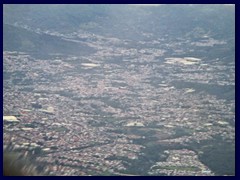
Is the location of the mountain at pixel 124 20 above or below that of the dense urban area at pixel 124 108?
above

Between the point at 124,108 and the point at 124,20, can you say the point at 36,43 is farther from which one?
the point at 124,108

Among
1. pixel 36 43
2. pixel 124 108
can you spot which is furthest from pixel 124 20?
pixel 124 108

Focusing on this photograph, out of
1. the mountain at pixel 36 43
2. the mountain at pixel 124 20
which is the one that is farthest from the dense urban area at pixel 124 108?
the mountain at pixel 124 20

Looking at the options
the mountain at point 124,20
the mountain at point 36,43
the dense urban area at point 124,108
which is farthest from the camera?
the mountain at point 124,20

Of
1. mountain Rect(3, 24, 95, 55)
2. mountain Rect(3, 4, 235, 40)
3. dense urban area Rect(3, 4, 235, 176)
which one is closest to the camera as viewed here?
dense urban area Rect(3, 4, 235, 176)

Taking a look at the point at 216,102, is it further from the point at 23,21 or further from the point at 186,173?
the point at 23,21

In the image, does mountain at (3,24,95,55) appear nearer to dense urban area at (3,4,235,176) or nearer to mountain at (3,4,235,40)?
dense urban area at (3,4,235,176)

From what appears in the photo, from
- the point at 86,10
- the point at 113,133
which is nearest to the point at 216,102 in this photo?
the point at 113,133

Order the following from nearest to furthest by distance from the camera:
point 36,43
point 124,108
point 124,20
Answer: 1. point 124,108
2. point 36,43
3. point 124,20

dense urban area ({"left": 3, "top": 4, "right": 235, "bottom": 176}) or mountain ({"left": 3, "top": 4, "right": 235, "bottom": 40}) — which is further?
mountain ({"left": 3, "top": 4, "right": 235, "bottom": 40})

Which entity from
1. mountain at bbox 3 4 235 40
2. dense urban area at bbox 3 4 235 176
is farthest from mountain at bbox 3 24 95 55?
mountain at bbox 3 4 235 40

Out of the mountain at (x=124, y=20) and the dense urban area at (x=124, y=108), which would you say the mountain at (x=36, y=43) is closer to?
the dense urban area at (x=124, y=108)
